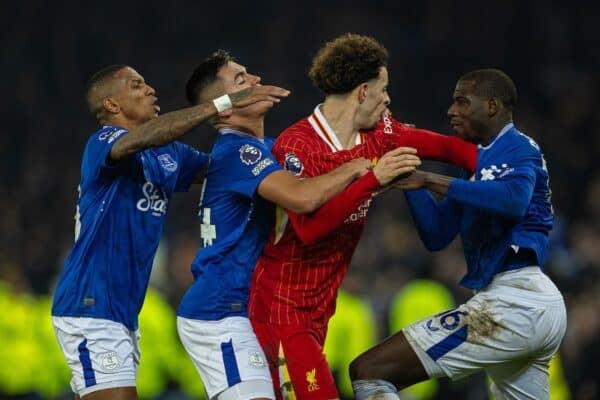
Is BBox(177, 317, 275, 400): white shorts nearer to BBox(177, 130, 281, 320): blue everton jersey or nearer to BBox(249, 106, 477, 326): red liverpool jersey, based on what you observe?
BBox(177, 130, 281, 320): blue everton jersey

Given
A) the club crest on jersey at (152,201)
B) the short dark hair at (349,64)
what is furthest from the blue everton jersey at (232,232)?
the short dark hair at (349,64)

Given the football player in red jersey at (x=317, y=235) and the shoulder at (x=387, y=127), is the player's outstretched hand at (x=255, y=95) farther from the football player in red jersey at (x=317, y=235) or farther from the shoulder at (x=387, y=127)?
the shoulder at (x=387, y=127)

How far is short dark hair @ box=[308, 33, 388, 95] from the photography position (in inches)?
214

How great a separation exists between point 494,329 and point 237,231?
50.8 inches

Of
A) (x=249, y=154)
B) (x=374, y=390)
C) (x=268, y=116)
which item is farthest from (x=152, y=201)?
(x=268, y=116)

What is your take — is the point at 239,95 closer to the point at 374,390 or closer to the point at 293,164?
the point at 293,164

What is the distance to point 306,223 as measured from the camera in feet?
17.0

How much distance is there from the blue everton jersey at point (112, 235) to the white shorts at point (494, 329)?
4.42ft

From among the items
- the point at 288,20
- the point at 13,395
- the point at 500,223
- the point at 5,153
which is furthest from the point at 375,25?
the point at 500,223

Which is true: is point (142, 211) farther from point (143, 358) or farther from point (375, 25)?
point (375, 25)

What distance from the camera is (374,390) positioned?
17.4 ft

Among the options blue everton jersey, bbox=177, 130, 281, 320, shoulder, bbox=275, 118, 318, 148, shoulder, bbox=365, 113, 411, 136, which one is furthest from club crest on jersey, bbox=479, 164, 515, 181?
blue everton jersey, bbox=177, 130, 281, 320

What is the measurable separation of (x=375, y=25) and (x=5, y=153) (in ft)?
13.4

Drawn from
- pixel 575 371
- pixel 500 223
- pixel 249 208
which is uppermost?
pixel 249 208
